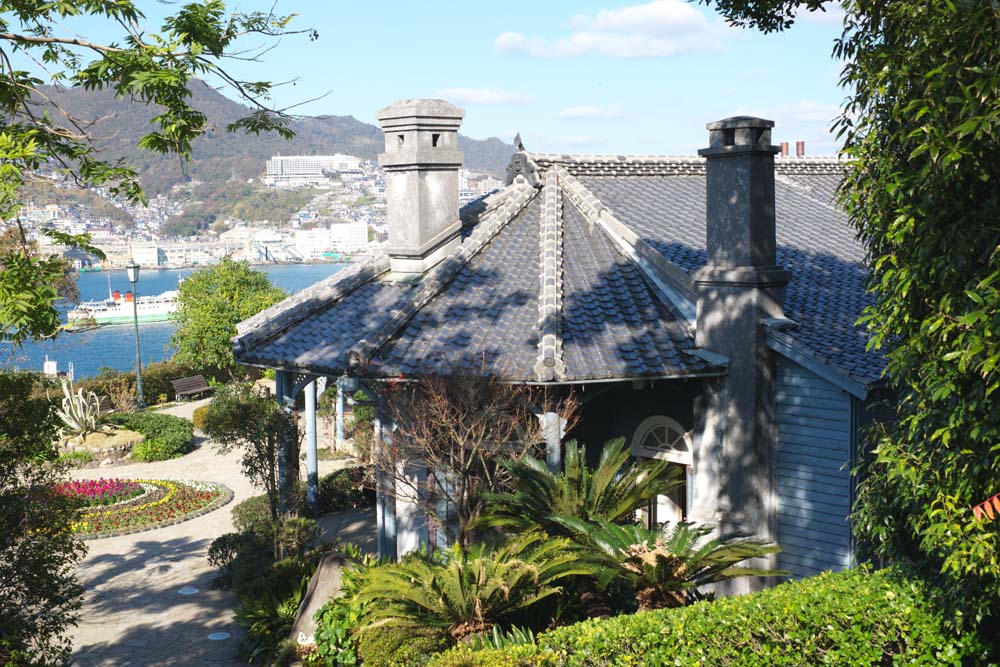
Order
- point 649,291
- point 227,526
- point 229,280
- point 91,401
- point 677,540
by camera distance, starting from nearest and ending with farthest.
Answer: point 677,540 < point 649,291 < point 227,526 < point 91,401 < point 229,280

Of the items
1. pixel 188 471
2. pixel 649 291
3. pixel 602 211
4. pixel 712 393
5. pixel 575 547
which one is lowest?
pixel 188 471

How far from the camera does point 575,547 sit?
927 centimetres

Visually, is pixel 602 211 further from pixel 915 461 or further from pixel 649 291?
pixel 915 461

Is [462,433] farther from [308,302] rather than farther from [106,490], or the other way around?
[106,490]

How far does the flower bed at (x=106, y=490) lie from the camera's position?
19.1m

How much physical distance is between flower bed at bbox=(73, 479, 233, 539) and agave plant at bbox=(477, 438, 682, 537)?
962cm

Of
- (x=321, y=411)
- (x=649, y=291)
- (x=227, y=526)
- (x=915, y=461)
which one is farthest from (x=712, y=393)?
(x=321, y=411)

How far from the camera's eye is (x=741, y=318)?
11.7 meters

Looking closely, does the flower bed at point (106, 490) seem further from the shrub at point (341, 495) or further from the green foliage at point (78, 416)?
the shrub at point (341, 495)

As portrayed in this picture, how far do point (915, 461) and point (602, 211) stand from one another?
8.54m

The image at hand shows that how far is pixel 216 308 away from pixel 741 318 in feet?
83.1

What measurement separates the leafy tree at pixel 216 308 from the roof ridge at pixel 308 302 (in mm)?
17765

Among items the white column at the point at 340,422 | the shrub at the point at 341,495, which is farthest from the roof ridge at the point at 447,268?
the white column at the point at 340,422

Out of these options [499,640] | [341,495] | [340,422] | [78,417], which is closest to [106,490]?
[78,417]
